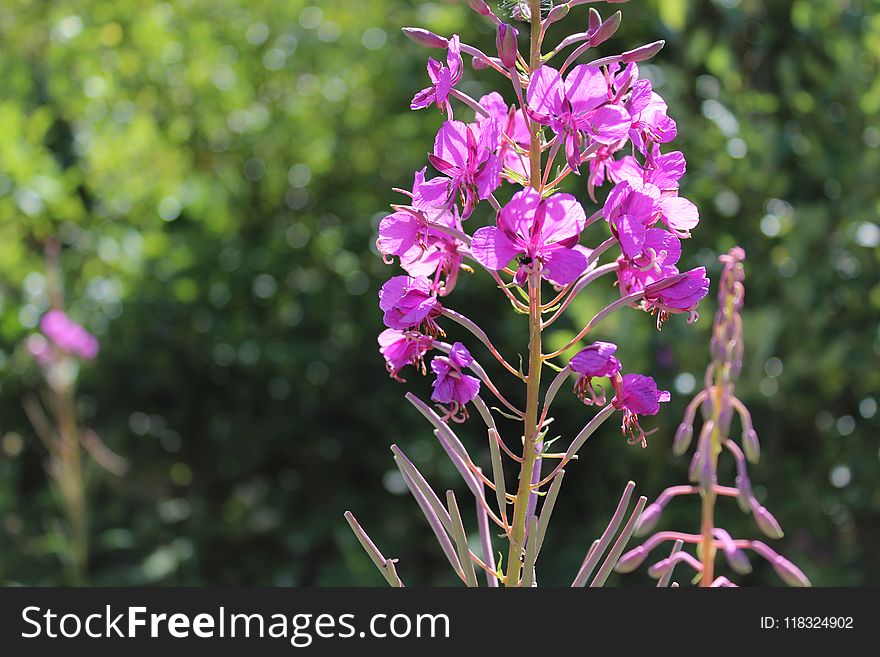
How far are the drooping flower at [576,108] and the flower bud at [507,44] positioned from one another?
52 mm

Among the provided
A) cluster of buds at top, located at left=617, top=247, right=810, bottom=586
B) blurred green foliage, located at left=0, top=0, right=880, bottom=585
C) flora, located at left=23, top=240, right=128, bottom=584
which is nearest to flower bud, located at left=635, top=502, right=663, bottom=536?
cluster of buds at top, located at left=617, top=247, right=810, bottom=586

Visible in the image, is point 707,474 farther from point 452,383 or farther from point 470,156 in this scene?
point 470,156

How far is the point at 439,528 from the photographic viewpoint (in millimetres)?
1107

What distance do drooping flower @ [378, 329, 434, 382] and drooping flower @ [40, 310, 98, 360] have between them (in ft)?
7.26

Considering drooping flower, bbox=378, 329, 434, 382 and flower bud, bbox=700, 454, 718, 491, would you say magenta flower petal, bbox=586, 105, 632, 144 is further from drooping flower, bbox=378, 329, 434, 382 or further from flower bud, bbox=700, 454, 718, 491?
flower bud, bbox=700, 454, 718, 491

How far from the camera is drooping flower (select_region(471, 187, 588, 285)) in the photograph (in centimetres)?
95

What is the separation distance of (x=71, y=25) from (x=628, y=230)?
324 cm

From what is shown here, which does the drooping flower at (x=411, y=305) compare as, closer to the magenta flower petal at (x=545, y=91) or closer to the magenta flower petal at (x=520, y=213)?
the magenta flower petal at (x=520, y=213)

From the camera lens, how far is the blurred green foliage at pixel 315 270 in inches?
104

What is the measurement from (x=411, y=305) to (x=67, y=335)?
7.66 feet

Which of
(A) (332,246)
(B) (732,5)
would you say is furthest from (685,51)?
(A) (332,246)

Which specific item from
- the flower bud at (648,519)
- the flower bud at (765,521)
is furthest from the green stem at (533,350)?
the flower bud at (765,521)

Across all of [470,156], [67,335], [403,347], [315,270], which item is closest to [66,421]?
[67,335]

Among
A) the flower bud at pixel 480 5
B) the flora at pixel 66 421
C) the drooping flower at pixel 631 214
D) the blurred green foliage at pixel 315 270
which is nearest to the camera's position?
the drooping flower at pixel 631 214
